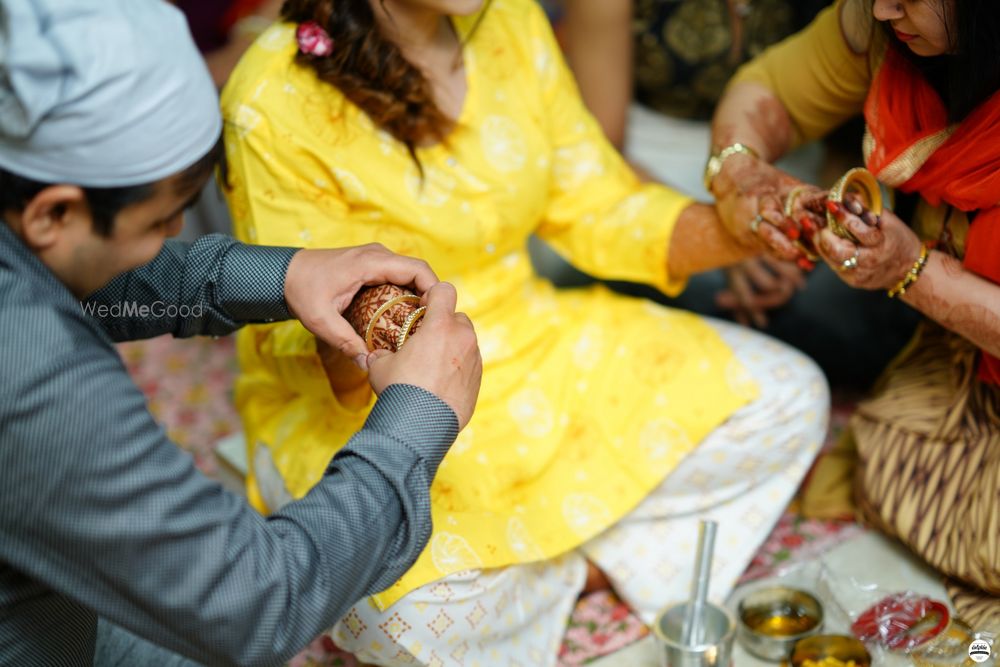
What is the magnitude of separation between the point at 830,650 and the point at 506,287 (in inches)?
29.8

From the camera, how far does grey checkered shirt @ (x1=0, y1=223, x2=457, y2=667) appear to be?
914 millimetres

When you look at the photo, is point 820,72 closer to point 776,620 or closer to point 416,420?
point 776,620

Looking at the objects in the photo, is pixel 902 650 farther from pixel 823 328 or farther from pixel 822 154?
pixel 822 154

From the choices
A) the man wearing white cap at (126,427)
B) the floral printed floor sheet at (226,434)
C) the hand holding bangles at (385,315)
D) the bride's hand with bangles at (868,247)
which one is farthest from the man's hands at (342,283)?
the floral printed floor sheet at (226,434)

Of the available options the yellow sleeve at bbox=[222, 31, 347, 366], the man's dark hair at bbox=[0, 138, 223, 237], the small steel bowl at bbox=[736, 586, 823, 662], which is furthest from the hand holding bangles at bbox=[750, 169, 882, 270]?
the man's dark hair at bbox=[0, 138, 223, 237]

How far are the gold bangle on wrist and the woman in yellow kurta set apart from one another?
0.06 meters

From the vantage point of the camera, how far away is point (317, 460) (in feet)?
5.15

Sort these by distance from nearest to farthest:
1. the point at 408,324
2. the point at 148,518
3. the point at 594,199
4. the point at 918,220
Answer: the point at 148,518
the point at 408,324
the point at 918,220
the point at 594,199

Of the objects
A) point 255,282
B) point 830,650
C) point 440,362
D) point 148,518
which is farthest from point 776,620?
point 148,518

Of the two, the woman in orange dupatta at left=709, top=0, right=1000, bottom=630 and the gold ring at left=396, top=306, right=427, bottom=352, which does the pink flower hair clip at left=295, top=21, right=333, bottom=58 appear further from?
the woman in orange dupatta at left=709, top=0, right=1000, bottom=630

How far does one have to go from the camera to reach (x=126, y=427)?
94cm

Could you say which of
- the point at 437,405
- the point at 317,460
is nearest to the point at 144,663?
the point at 317,460

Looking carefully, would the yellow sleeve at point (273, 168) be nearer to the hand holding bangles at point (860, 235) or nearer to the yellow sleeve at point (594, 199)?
the yellow sleeve at point (594, 199)

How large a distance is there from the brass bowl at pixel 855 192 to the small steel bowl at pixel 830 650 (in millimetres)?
612
